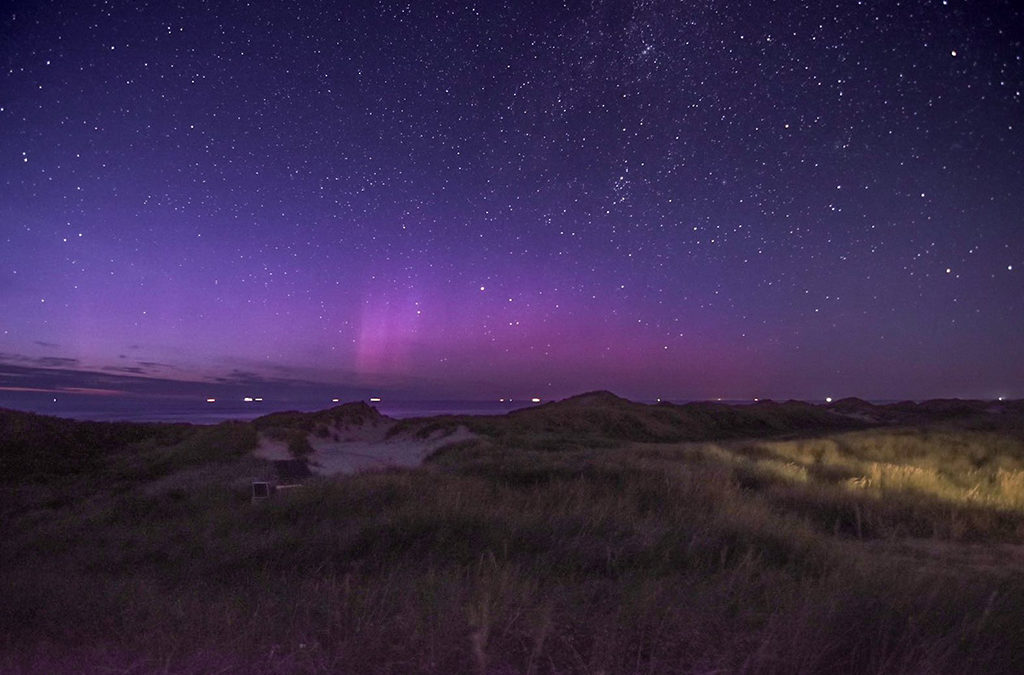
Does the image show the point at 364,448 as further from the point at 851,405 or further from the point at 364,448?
the point at 851,405

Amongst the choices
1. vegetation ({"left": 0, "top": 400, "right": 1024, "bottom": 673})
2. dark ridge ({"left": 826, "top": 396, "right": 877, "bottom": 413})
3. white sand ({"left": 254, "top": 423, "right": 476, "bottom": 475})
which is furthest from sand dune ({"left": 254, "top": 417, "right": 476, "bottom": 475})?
dark ridge ({"left": 826, "top": 396, "right": 877, "bottom": 413})

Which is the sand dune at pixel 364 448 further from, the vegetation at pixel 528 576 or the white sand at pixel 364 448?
the vegetation at pixel 528 576

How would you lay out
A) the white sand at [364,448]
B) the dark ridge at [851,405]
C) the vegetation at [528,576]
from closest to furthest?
the vegetation at [528,576] < the white sand at [364,448] < the dark ridge at [851,405]

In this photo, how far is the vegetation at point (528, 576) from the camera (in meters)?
3.49

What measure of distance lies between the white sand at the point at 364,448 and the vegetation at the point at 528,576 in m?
6.05

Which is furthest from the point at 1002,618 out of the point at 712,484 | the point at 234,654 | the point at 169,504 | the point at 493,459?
the point at 169,504

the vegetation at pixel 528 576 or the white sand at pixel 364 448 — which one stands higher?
the vegetation at pixel 528 576

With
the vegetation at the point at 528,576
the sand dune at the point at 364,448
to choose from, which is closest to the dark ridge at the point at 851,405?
the sand dune at the point at 364,448

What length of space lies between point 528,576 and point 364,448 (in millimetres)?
19756

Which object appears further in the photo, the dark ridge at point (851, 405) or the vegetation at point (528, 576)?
the dark ridge at point (851, 405)

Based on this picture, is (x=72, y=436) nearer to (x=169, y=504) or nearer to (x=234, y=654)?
(x=169, y=504)

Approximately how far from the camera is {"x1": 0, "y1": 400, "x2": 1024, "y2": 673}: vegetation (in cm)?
349

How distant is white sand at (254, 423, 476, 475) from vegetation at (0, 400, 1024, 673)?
605 cm

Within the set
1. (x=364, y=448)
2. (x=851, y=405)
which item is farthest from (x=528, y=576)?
(x=851, y=405)
